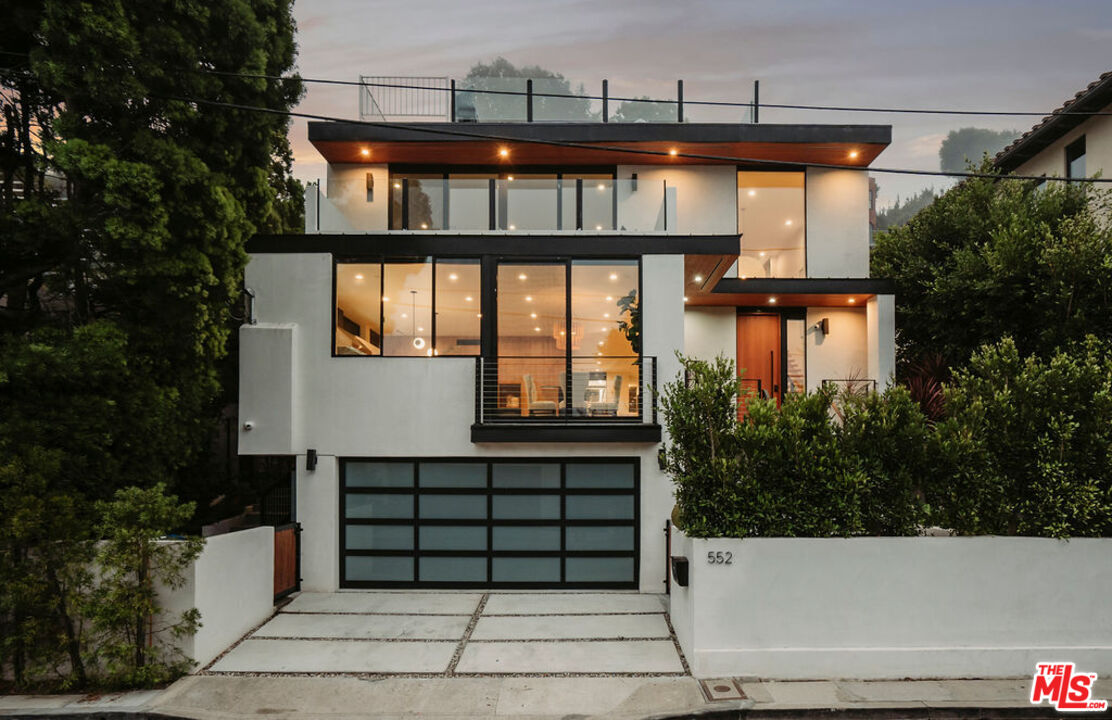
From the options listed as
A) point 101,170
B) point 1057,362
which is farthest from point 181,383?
point 1057,362

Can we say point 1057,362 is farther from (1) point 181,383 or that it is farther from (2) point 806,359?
(1) point 181,383

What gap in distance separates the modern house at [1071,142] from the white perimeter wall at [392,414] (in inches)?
406

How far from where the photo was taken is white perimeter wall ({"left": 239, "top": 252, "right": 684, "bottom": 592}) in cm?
938

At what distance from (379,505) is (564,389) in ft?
12.5

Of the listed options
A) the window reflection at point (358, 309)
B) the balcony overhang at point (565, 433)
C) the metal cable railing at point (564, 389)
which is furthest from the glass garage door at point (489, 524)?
the window reflection at point (358, 309)

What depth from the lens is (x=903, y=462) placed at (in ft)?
21.7

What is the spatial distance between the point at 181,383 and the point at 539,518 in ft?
19.6

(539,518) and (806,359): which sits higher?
(806,359)

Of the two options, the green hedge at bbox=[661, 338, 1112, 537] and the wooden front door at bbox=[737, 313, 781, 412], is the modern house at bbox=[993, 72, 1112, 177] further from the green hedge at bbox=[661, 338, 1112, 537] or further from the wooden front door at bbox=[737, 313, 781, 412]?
the green hedge at bbox=[661, 338, 1112, 537]

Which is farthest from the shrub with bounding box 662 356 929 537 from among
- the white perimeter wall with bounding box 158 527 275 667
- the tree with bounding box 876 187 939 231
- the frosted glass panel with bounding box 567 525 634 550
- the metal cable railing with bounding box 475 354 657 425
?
the tree with bounding box 876 187 939 231

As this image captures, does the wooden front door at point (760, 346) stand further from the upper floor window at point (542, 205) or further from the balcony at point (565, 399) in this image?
the balcony at point (565, 399)

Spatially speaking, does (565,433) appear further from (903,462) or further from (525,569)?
(903,462)

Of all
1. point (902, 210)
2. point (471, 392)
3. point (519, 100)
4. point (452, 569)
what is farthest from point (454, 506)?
point (902, 210)

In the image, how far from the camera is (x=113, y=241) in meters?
7.28
